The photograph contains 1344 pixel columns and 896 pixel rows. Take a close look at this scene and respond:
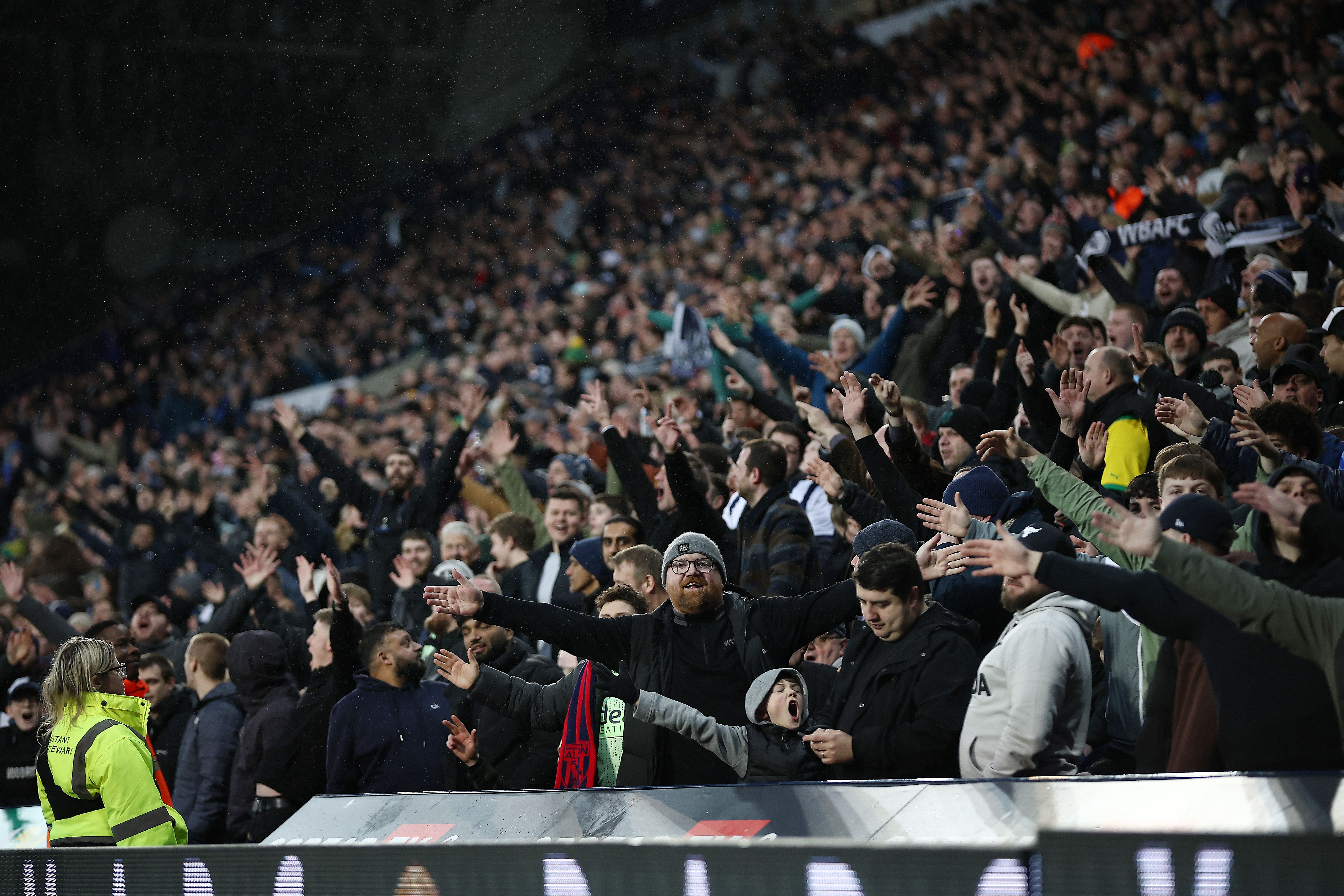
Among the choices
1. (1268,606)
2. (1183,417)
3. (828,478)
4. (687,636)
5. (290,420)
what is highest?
(290,420)

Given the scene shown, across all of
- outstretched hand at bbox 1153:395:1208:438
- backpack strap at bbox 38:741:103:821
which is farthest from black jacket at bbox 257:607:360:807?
outstretched hand at bbox 1153:395:1208:438

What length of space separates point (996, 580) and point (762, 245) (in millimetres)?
10223

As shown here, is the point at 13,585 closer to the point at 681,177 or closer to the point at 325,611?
the point at 325,611

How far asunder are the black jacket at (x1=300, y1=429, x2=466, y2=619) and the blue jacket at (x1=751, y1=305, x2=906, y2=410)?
6.04 ft

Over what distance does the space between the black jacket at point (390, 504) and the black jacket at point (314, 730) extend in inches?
65.9

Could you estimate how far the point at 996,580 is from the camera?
4.34 m

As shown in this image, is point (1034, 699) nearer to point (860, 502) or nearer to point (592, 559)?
point (860, 502)

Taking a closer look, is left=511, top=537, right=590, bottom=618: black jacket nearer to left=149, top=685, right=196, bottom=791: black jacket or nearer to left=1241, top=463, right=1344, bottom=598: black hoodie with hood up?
left=149, top=685, right=196, bottom=791: black jacket

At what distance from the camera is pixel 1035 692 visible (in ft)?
11.5

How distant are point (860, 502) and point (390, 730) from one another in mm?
2012

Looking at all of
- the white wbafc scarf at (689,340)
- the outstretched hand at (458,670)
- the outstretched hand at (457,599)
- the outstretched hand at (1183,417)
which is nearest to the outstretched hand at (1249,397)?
the outstretched hand at (1183,417)

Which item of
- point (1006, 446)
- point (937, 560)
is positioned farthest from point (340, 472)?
point (937, 560)

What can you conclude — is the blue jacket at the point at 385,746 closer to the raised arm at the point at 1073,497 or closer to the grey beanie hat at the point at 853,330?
the raised arm at the point at 1073,497

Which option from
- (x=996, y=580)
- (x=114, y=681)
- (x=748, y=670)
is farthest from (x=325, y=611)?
(x=996, y=580)
